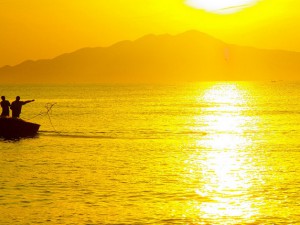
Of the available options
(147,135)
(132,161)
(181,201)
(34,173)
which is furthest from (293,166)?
(147,135)

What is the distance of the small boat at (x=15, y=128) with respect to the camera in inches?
1698

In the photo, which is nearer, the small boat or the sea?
the sea

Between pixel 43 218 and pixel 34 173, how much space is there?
9.41m

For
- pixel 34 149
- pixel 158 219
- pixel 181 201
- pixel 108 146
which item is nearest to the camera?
pixel 158 219

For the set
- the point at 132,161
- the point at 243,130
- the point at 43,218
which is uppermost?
the point at 243,130

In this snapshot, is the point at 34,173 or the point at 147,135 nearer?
the point at 34,173

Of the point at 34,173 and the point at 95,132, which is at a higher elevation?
the point at 95,132

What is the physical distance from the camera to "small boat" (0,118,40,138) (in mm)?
43125

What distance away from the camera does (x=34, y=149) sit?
133 ft

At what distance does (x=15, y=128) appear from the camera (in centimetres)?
4356

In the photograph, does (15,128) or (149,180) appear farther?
(15,128)

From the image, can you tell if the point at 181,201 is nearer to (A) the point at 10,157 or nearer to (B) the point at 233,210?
(B) the point at 233,210

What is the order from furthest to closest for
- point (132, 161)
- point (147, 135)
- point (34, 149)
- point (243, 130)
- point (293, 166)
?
point (243, 130) < point (147, 135) < point (34, 149) < point (132, 161) < point (293, 166)

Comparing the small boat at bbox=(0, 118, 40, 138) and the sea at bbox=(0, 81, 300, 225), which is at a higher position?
the small boat at bbox=(0, 118, 40, 138)
